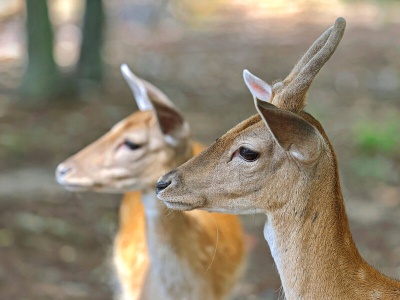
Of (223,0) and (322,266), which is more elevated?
(322,266)

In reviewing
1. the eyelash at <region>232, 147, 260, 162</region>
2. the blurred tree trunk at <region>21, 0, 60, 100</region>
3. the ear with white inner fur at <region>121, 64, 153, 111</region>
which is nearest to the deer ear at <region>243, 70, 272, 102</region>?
the eyelash at <region>232, 147, 260, 162</region>

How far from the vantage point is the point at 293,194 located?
3.02 meters

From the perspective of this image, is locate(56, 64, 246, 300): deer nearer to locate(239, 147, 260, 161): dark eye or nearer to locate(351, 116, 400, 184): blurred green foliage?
locate(239, 147, 260, 161): dark eye

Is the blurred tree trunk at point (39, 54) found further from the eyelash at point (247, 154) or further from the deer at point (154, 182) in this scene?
the eyelash at point (247, 154)

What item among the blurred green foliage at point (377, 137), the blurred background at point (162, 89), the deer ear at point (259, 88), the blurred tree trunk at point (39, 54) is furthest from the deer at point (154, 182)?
the blurred tree trunk at point (39, 54)

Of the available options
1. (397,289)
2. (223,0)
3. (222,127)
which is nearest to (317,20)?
(223,0)

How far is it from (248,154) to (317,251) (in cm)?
46

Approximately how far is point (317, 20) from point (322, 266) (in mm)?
13890

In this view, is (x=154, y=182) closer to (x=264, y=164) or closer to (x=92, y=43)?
(x=264, y=164)

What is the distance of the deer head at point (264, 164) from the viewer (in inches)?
115

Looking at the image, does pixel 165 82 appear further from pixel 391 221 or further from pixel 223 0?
pixel 223 0

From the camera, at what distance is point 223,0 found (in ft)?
62.5

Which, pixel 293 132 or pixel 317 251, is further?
pixel 317 251

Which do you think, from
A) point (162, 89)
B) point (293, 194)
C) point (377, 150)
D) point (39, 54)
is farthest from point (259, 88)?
point (162, 89)
